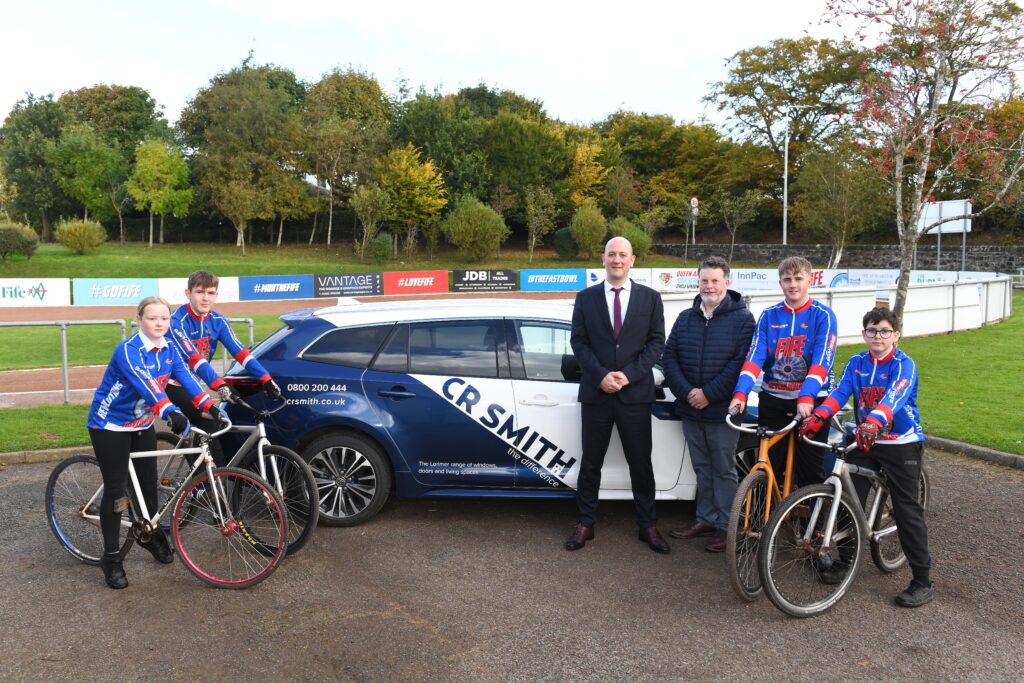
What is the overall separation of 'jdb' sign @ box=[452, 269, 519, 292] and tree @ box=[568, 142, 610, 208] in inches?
696

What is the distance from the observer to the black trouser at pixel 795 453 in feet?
16.5

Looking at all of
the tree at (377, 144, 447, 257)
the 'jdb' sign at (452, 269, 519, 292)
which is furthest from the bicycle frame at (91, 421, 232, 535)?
the tree at (377, 144, 447, 257)

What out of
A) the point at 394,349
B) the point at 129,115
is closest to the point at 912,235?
the point at 394,349

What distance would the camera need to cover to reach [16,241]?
39.9m

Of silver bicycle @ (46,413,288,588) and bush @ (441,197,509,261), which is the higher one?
bush @ (441,197,509,261)

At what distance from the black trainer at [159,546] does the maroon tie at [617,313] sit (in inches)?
123

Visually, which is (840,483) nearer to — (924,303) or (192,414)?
(192,414)

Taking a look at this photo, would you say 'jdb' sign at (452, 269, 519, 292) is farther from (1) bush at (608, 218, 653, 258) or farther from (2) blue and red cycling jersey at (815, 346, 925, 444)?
(2) blue and red cycling jersey at (815, 346, 925, 444)

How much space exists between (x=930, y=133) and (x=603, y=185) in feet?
158

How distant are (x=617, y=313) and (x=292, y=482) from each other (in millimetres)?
2391

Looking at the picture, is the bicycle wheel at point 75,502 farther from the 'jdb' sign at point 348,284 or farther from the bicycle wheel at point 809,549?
the 'jdb' sign at point 348,284

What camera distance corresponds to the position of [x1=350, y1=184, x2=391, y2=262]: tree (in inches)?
2014

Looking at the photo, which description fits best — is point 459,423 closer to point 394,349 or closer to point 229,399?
point 394,349

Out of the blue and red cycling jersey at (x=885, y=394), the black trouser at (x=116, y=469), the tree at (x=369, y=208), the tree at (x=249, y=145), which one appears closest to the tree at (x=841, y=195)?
the tree at (x=369, y=208)
